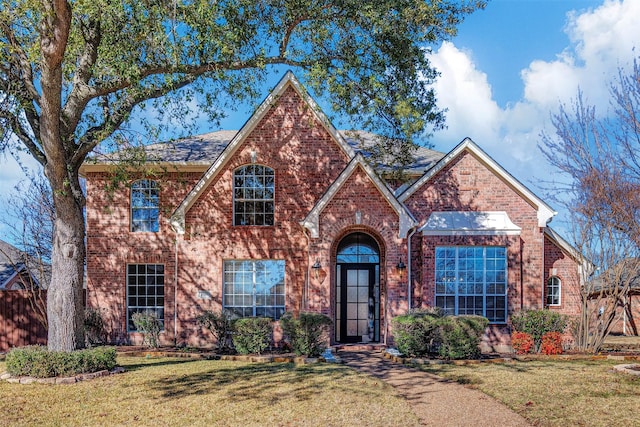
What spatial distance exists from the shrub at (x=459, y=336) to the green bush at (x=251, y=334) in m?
4.61

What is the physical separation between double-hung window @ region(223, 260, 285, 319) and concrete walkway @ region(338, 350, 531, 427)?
4661 mm

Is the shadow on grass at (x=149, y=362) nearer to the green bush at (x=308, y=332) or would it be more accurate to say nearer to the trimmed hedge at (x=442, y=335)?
the green bush at (x=308, y=332)

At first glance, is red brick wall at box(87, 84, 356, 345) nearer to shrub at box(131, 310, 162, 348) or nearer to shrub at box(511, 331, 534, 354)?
shrub at box(131, 310, 162, 348)

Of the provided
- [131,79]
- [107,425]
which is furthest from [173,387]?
[131,79]

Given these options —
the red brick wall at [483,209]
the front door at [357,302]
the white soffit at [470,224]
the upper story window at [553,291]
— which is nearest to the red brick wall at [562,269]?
the upper story window at [553,291]

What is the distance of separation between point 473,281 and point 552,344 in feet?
9.22

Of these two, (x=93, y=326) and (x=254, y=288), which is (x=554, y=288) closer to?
(x=254, y=288)

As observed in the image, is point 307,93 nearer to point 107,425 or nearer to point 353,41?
point 353,41

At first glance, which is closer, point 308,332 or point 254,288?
point 308,332

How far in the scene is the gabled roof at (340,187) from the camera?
16.3 m

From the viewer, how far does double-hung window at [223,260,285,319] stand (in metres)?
17.8

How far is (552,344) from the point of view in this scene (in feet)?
51.4

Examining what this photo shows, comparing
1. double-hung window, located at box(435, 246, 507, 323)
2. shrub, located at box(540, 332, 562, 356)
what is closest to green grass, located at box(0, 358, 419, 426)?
double-hung window, located at box(435, 246, 507, 323)

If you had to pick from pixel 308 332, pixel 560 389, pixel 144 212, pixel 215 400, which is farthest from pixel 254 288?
pixel 560 389
